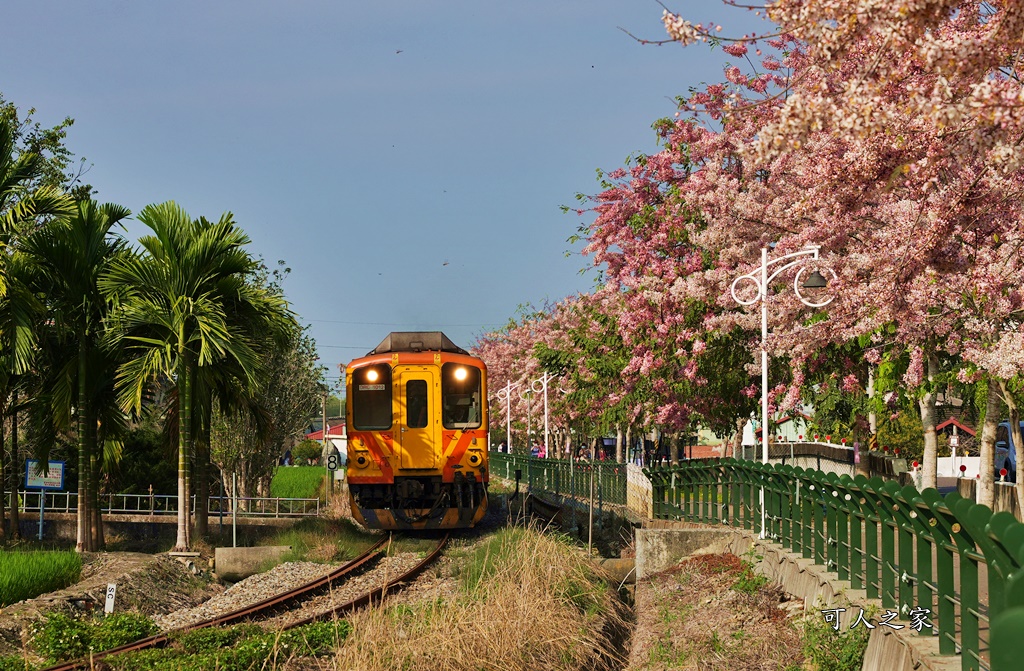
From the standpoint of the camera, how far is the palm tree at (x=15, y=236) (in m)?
19.0

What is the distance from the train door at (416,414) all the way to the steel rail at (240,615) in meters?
1.72

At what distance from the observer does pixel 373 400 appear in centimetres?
2062

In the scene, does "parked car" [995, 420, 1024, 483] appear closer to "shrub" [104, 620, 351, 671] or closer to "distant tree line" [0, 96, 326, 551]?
"distant tree line" [0, 96, 326, 551]

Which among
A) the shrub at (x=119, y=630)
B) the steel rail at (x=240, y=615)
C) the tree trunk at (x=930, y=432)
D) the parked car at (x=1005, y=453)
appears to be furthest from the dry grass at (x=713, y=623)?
the parked car at (x=1005, y=453)

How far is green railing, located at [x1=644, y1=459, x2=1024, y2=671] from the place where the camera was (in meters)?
5.42

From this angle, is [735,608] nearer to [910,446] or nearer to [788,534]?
[788,534]

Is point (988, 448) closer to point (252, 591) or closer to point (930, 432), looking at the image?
point (930, 432)

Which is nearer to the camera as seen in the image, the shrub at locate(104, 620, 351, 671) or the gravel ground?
the shrub at locate(104, 620, 351, 671)

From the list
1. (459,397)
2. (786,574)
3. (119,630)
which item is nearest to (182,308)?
(459,397)

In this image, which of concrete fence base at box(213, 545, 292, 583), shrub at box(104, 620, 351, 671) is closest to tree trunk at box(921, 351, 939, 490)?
concrete fence base at box(213, 545, 292, 583)

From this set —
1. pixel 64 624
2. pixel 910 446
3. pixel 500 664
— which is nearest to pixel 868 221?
pixel 500 664

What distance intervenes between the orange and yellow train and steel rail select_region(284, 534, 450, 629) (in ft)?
3.75

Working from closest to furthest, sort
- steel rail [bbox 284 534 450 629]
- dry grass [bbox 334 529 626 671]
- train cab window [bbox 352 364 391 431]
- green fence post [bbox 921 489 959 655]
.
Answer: green fence post [bbox 921 489 959 655] < dry grass [bbox 334 529 626 671] < steel rail [bbox 284 534 450 629] < train cab window [bbox 352 364 391 431]

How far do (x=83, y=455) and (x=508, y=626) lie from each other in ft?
41.1
